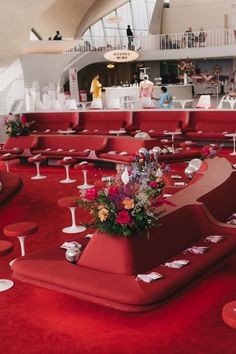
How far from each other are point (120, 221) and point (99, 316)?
0.84 m

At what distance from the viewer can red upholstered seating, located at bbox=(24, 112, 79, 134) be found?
14938 mm

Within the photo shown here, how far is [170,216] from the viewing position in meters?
4.90

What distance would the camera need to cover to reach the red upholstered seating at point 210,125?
12.7 meters

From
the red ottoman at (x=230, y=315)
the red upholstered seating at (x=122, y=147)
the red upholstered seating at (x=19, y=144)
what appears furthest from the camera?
the red upholstered seating at (x=19, y=144)

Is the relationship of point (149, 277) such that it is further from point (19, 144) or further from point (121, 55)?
point (121, 55)

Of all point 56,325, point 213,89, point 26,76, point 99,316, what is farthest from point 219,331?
point 213,89

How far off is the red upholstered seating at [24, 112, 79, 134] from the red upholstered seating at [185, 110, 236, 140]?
11.4 ft

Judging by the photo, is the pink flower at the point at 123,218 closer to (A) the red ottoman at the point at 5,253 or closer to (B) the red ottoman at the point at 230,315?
(B) the red ottoman at the point at 230,315

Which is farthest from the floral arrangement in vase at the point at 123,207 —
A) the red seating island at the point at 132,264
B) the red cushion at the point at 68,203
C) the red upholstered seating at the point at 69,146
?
the red upholstered seating at the point at 69,146

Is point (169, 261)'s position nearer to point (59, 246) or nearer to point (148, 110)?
point (59, 246)

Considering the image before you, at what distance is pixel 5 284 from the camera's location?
523 cm

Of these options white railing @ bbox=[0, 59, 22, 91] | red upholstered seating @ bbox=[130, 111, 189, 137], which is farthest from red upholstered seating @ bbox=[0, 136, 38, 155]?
white railing @ bbox=[0, 59, 22, 91]

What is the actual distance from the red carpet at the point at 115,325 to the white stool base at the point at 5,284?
77 millimetres

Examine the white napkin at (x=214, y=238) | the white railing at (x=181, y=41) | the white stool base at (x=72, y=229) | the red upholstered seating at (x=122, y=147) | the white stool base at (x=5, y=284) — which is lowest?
the white stool base at (x=5, y=284)
